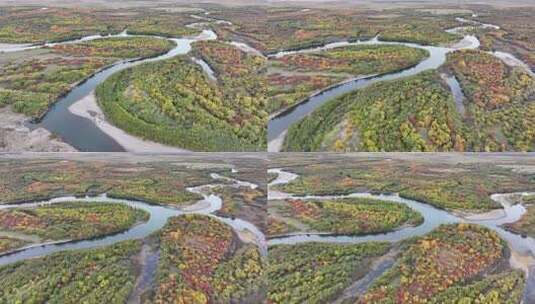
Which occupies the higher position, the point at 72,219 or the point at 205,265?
the point at 72,219

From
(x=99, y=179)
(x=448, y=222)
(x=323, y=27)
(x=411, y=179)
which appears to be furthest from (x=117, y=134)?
(x=448, y=222)

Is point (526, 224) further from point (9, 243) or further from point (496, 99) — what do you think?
point (9, 243)

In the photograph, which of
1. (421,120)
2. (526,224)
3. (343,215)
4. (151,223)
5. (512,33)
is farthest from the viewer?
(512,33)

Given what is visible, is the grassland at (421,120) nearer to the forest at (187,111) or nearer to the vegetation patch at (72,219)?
the forest at (187,111)

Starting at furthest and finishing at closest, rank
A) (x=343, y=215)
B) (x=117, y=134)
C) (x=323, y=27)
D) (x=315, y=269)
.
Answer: (x=323, y=27)
(x=117, y=134)
(x=343, y=215)
(x=315, y=269)

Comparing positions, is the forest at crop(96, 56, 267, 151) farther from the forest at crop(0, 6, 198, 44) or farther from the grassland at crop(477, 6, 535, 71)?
the grassland at crop(477, 6, 535, 71)

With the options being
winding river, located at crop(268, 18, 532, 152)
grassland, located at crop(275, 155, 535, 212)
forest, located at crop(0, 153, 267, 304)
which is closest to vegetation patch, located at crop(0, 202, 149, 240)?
forest, located at crop(0, 153, 267, 304)
